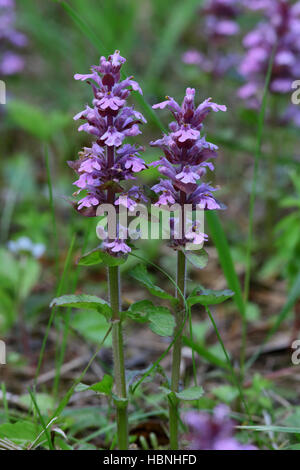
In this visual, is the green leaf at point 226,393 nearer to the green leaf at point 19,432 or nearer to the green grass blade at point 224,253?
the green grass blade at point 224,253

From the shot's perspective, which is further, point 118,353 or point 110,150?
point 118,353

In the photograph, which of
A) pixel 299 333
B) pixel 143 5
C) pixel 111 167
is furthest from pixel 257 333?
pixel 143 5

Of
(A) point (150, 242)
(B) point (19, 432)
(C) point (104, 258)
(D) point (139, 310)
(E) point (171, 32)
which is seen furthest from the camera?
(E) point (171, 32)

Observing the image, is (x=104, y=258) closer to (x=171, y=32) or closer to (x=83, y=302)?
(x=83, y=302)

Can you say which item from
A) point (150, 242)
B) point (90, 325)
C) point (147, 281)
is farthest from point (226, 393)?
point (150, 242)

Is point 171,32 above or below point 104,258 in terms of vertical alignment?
above

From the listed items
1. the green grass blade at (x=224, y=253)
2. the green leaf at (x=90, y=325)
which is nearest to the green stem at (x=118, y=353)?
the green grass blade at (x=224, y=253)
